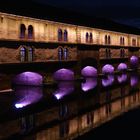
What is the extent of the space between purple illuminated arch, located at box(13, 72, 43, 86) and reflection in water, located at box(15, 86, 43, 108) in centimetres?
69

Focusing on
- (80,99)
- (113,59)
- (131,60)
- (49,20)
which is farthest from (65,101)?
(131,60)

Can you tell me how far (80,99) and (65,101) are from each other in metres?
2.16

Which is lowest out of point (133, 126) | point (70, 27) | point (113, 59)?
point (133, 126)

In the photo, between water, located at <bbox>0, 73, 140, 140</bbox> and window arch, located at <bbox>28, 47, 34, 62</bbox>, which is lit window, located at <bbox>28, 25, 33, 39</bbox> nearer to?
window arch, located at <bbox>28, 47, 34, 62</bbox>

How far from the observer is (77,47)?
1978 inches

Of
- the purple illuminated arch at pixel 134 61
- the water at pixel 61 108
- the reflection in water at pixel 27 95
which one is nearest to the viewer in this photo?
the water at pixel 61 108

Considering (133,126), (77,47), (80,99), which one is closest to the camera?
(133,126)

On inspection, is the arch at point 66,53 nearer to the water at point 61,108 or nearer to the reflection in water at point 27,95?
the water at point 61,108

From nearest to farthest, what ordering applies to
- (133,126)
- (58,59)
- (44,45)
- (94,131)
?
(94,131), (133,126), (44,45), (58,59)

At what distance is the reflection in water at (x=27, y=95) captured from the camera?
1214 inches

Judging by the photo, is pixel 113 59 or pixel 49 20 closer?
pixel 49 20

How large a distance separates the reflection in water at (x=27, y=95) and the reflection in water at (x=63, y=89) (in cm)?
158

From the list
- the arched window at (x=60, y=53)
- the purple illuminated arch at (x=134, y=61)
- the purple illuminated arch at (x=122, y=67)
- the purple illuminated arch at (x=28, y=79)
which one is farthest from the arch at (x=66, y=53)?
the purple illuminated arch at (x=134, y=61)

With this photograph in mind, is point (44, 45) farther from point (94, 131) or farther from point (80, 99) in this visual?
point (94, 131)
